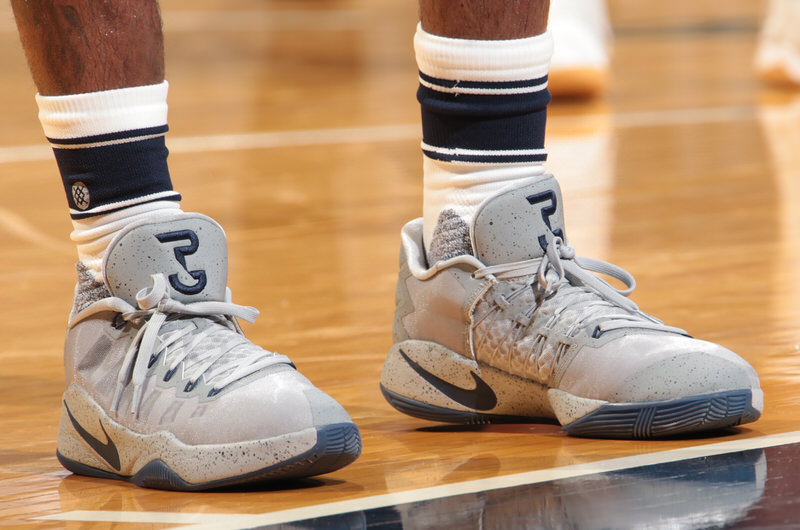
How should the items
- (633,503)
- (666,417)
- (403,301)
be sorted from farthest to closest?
(403,301)
(666,417)
(633,503)

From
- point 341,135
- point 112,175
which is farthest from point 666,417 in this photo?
point 341,135

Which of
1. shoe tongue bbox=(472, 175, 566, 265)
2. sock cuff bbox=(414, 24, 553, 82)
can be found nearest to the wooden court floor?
shoe tongue bbox=(472, 175, 566, 265)

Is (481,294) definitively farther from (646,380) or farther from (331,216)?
(331,216)

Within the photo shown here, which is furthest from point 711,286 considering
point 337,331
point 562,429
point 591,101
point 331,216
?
point 591,101

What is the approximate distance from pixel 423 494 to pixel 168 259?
20 centimetres

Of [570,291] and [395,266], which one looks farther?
[395,266]

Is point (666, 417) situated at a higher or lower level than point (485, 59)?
lower

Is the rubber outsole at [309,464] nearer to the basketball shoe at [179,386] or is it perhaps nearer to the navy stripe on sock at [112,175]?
the basketball shoe at [179,386]

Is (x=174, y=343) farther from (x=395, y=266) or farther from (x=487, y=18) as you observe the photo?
(x=395, y=266)

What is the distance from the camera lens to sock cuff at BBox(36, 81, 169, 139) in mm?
672

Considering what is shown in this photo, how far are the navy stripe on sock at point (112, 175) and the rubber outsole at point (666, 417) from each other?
0.27 metres

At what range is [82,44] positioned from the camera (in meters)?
0.67

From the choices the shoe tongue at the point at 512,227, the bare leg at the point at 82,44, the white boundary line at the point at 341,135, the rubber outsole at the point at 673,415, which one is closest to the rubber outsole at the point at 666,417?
the rubber outsole at the point at 673,415

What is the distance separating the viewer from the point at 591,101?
8.79 feet
